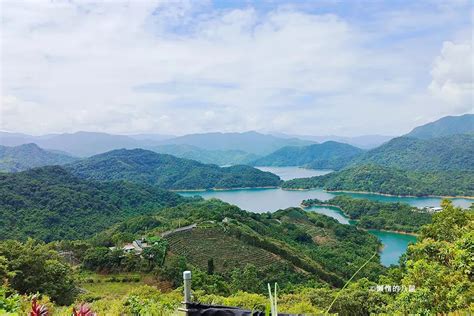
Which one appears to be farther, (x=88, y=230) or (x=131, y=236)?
(x=88, y=230)

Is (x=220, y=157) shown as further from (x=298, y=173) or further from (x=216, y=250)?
(x=216, y=250)

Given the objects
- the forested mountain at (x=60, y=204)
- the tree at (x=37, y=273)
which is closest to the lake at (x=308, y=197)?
→ the forested mountain at (x=60, y=204)

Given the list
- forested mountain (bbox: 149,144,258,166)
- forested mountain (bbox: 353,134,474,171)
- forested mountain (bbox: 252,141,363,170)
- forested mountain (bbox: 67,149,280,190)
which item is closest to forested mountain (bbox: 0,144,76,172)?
forested mountain (bbox: 67,149,280,190)

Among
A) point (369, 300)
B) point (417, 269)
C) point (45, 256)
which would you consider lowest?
point (369, 300)

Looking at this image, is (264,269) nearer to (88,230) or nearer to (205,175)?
(88,230)

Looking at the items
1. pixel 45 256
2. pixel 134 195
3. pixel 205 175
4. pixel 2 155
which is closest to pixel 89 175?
pixel 205 175

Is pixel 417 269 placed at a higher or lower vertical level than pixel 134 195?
higher

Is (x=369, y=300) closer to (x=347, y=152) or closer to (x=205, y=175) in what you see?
(x=205, y=175)

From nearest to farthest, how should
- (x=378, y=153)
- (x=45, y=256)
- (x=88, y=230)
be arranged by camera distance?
(x=45, y=256) → (x=88, y=230) → (x=378, y=153)

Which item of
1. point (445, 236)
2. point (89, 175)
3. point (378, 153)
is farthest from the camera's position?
point (378, 153)
